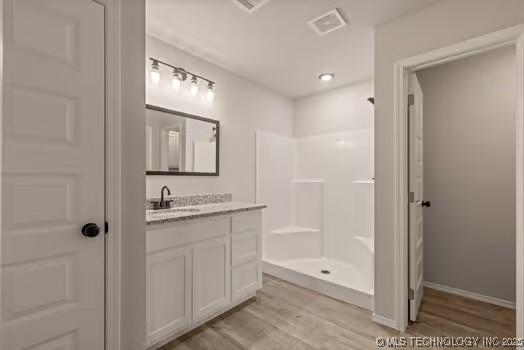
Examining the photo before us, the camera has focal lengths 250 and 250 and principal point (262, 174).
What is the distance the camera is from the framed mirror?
230cm

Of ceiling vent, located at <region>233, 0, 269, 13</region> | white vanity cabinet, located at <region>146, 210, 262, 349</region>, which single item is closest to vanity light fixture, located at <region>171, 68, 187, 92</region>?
ceiling vent, located at <region>233, 0, 269, 13</region>

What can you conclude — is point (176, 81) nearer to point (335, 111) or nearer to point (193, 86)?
point (193, 86)

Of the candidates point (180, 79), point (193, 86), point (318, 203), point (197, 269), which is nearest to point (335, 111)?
point (318, 203)

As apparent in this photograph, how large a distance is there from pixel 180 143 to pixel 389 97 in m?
1.94

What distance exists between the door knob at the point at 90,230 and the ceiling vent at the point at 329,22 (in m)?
2.09

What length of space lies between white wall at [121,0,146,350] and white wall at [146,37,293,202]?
0.97 m

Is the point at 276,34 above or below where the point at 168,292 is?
above

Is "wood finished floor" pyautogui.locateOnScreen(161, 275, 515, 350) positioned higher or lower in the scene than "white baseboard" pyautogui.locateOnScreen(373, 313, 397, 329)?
lower

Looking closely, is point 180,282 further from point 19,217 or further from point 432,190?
point 432,190

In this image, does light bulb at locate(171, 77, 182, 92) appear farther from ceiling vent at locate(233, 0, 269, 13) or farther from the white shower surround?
the white shower surround

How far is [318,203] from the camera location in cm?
373

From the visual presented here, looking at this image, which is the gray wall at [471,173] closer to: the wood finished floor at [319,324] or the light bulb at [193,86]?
the wood finished floor at [319,324]

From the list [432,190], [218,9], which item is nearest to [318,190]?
[432,190]

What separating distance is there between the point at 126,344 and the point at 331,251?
2836 millimetres
